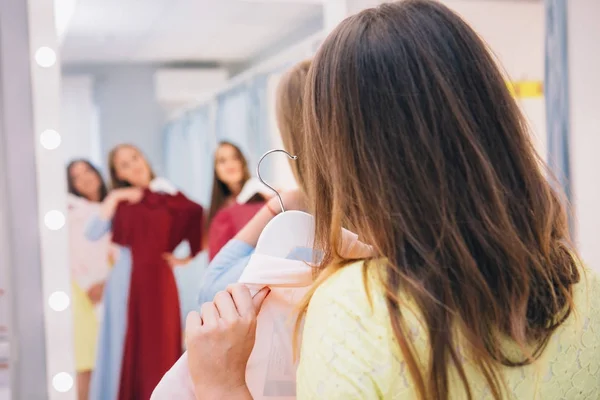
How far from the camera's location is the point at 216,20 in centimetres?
153

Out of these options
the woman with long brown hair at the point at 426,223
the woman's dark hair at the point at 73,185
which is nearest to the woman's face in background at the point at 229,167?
the woman's dark hair at the point at 73,185

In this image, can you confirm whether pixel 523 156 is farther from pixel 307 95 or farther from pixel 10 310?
pixel 10 310

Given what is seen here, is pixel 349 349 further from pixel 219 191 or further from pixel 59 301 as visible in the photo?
pixel 219 191

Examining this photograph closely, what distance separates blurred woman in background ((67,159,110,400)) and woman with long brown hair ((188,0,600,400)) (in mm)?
898

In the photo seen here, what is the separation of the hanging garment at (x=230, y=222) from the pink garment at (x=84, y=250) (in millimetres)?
217

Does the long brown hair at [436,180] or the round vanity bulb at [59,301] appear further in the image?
the round vanity bulb at [59,301]

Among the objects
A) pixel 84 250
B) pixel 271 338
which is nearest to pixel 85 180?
A: pixel 84 250

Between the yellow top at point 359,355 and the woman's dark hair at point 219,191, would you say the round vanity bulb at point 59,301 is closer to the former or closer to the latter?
the woman's dark hair at point 219,191

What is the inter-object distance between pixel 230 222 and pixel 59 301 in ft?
1.18

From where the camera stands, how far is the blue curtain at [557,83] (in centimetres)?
146

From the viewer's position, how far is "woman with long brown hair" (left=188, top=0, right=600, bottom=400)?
424 mm

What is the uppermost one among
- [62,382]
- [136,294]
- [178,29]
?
[178,29]

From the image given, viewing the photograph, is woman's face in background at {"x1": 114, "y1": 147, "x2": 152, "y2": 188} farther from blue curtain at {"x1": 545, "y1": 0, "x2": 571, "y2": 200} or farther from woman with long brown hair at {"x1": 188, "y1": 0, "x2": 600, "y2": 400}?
woman with long brown hair at {"x1": 188, "y1": 0, "x2": 600, "y2": 400}

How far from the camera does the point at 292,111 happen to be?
0.89m
